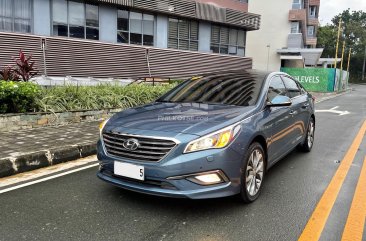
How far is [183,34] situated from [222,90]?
17986 mm

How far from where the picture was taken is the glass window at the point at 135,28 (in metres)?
19.3

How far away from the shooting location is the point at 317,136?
28.4 feet

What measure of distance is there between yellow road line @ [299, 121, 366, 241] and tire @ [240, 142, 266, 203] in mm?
694

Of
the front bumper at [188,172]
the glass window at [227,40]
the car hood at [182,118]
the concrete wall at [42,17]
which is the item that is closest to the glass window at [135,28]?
the concrete wall at [42,17]

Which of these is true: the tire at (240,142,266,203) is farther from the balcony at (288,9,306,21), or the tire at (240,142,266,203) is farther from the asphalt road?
the balcony at (288,9,306,21)

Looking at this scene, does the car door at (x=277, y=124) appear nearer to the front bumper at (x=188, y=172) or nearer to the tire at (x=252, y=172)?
the tire at (x=252, y=172)

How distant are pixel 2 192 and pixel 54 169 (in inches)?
43.8

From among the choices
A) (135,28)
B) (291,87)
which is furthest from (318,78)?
(291,87)

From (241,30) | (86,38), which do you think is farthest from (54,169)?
(241,30)

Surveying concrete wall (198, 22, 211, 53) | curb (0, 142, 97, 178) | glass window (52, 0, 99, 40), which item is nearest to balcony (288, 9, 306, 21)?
concrete wall (198, 22, 211, 53)

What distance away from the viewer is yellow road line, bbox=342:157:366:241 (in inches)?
136

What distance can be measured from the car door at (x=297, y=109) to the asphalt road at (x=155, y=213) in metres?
0.85

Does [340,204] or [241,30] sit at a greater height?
[241,30]

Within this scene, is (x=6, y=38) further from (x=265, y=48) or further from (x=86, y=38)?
(x=265, y=48)
